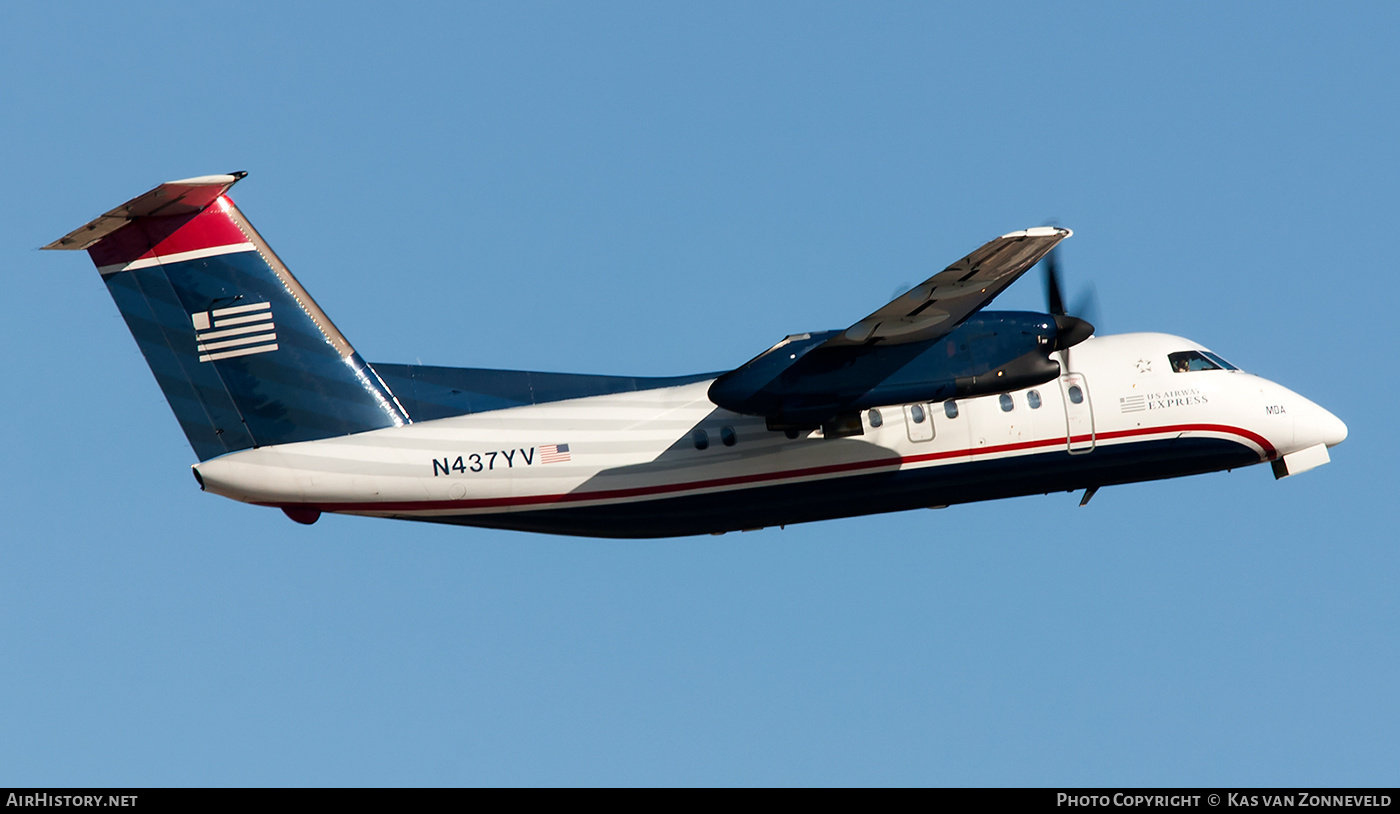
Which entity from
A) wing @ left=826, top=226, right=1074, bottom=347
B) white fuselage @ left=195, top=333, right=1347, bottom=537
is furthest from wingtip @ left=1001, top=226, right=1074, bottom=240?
white fuselage @ left=195, top=333, right=1347, bottom=537

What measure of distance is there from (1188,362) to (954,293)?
5162mm

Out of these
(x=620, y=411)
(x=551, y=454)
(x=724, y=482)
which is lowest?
(x=724, y=482)

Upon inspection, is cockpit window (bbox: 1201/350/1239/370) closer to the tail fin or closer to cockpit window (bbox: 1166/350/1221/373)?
cockpit window (bbox: 1166/350/1221/373)

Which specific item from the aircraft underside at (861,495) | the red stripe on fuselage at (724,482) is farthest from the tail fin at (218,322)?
the aircraft underside at (861,495)

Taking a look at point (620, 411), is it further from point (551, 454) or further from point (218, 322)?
point (218, 322)

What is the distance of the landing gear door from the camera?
2012cm

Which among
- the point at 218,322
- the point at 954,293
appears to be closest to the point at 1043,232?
the point at 954,293

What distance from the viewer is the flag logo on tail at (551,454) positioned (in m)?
18.8

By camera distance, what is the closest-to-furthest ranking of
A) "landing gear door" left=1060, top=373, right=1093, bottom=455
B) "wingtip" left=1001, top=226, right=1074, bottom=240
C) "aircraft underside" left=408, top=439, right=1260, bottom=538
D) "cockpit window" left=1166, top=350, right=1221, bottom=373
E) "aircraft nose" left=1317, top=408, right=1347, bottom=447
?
"wingtip" left=1001, top=226, right=1074, bottom=240
"aircraft underside" left=408, top=439, right=1260, bottom=538
"landing gear door" left=1060, top=373, right=1093, bottom=455
"cockpit window" left=1166, top=350, right=1221, bottom=373
"aircraft nose" left=1317, top=408, right=1347, bottom=447

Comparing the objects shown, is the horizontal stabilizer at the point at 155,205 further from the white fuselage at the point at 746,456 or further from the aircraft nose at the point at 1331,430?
the aircraft nose at the point at 1331,430

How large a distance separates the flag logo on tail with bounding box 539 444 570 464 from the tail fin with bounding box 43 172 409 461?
6.62 ft

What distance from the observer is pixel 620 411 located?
63.1ft

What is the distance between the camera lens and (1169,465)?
2077 centimetres

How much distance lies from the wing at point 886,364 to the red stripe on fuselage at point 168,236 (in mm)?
6454
